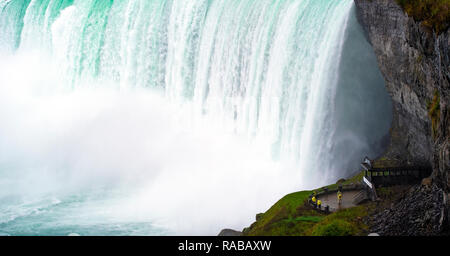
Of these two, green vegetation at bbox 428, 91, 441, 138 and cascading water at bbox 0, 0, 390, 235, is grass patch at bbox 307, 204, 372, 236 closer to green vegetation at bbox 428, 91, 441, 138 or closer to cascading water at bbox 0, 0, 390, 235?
green vegetation at bbox 428, 91, 441, 138

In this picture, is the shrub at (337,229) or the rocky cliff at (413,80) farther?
the shrub at (337,229)

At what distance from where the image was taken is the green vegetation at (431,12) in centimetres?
1842

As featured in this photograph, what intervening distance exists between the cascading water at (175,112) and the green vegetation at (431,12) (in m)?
7.86

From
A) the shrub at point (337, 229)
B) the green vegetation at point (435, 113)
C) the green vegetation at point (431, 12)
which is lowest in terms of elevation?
the shrub at point (337, 229)

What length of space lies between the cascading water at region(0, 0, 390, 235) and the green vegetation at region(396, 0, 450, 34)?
Result: 7861 millimetres

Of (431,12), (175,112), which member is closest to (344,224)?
(431,12)

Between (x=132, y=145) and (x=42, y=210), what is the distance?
9800 mm

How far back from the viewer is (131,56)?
49062 mm

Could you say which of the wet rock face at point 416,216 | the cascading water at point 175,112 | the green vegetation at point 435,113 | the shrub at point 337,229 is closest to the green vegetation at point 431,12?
the green vegetation at point 435,113

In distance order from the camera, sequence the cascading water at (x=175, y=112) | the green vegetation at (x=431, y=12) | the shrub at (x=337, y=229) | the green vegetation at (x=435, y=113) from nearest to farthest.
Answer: the green vegetation at (x=431, y=12) → the green vegetation at (x=435, y=113) → the shrub at (x=337, y=229) → the cascading water at (x=175, y=112)

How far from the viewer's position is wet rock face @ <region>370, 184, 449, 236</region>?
61.8ft

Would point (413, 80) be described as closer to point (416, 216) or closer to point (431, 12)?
point (431, 12)

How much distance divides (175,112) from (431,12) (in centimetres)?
2724

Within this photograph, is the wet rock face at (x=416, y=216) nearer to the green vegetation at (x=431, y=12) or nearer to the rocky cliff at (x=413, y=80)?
the rocky cliff at (x=413, y=80)
